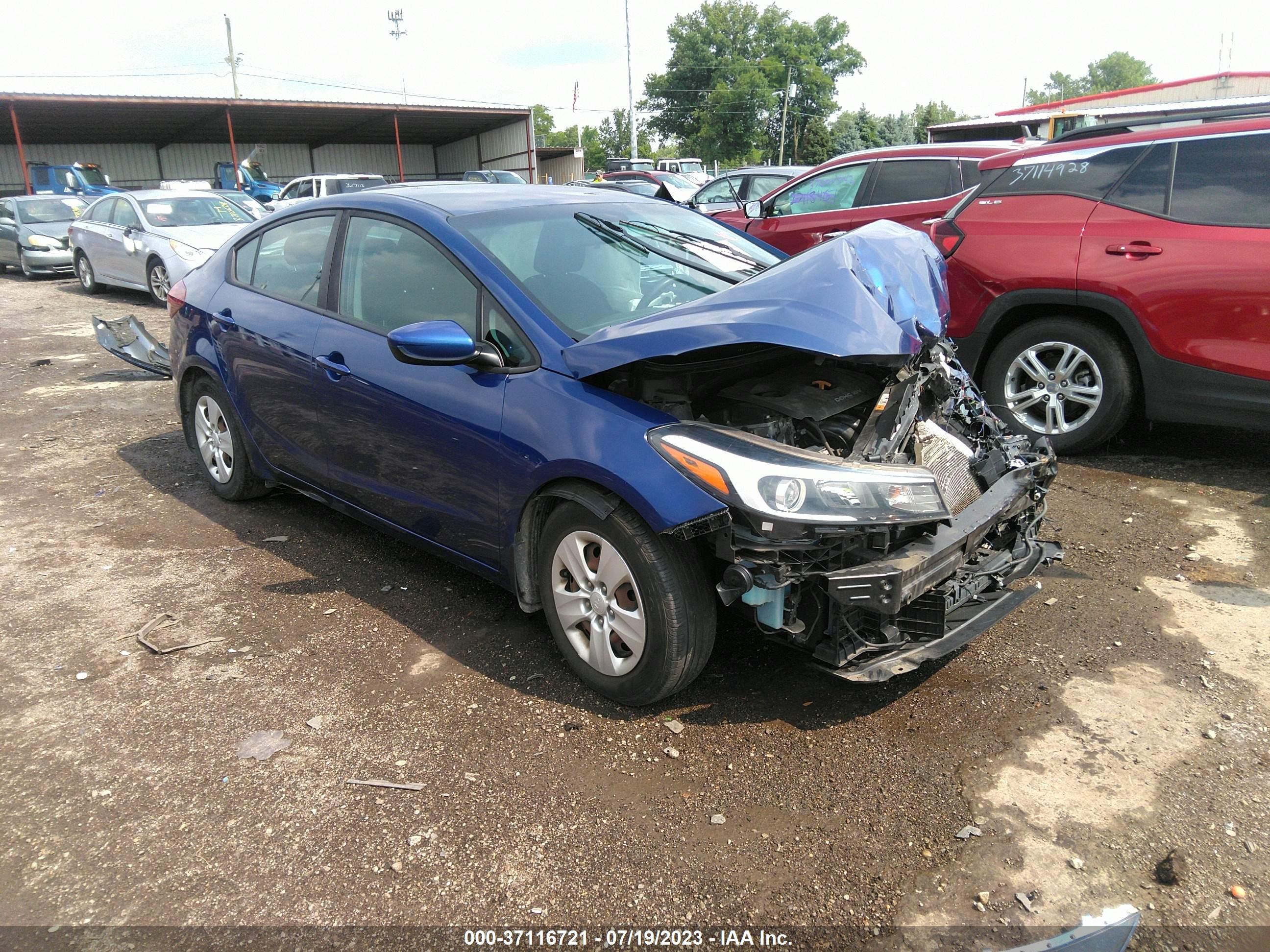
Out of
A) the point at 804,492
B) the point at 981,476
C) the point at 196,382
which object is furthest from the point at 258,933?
the point at 196,382

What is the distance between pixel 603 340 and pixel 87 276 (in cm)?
1423

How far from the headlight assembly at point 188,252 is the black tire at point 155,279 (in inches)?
12.7

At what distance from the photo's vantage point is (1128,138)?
17.6 feet

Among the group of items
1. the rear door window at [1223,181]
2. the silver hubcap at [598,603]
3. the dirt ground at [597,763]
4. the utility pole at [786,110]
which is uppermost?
the utility pole at [786,110]

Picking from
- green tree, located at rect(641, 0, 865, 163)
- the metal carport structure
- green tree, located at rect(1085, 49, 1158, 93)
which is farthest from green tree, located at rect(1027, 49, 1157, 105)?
the metal carport structure

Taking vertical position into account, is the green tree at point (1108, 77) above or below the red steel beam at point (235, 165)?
above

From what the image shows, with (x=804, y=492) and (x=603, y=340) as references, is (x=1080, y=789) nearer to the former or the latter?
(x=804, y=492)

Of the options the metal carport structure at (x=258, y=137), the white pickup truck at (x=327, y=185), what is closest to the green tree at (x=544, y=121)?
the metal carport structure at (x=258, y=137)

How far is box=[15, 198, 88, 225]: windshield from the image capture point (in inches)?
669

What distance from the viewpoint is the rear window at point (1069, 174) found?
534 centimetres

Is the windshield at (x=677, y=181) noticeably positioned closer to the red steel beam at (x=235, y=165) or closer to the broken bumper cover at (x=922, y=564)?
the red steel beam at (x=235, y=165)

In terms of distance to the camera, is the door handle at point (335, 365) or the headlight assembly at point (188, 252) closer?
the door handle at point (335, 365)

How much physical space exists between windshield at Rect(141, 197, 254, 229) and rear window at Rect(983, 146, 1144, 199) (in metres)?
10.3

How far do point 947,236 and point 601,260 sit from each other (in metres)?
3.20
